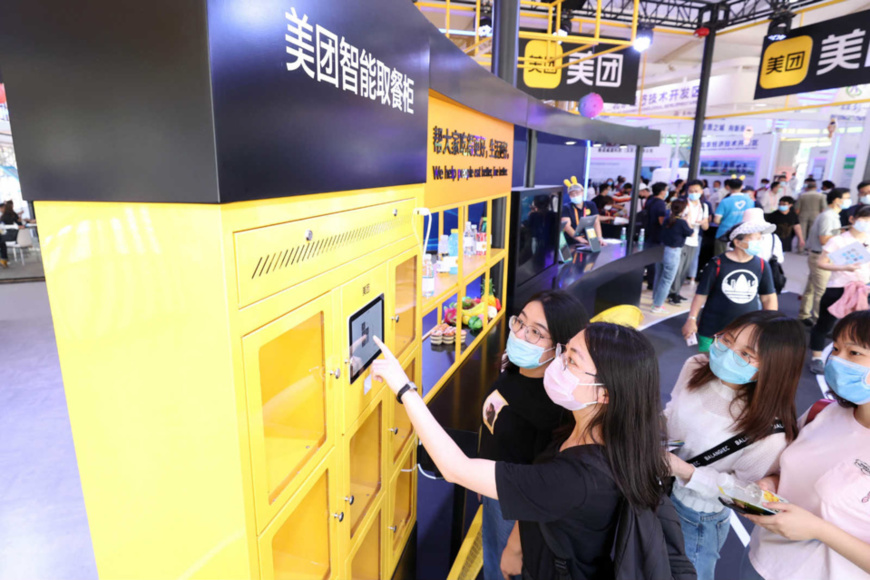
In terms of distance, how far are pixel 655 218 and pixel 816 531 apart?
22.4 ft

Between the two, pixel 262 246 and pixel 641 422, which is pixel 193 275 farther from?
pixel 641 422

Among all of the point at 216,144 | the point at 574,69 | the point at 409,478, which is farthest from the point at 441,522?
the point at 574,69

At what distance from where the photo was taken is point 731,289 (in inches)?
141

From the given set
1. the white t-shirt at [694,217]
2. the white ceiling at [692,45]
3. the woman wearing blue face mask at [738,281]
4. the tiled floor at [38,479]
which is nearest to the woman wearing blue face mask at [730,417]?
the woman wearing blue face mask at [738,281]

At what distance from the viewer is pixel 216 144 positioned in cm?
93

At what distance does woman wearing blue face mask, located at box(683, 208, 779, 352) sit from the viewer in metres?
3.49

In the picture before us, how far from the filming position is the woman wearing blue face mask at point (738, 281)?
11.4 ft

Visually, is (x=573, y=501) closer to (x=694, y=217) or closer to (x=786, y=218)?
(x=694, y=217)

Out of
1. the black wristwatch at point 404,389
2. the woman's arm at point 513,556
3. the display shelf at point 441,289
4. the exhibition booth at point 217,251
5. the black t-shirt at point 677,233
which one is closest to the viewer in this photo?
the exhibition booth at point 217,251

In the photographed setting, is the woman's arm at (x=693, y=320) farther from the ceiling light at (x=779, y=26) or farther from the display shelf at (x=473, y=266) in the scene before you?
the ceiling light at (x=779, y=26)

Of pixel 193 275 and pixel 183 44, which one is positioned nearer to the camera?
pixel 183 44

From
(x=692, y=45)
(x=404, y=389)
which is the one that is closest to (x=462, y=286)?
(x=404, y=389)

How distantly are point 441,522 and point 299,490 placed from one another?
75.3 inches

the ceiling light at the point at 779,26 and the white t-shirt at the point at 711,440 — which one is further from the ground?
the ceiling light at the point at 779,26
